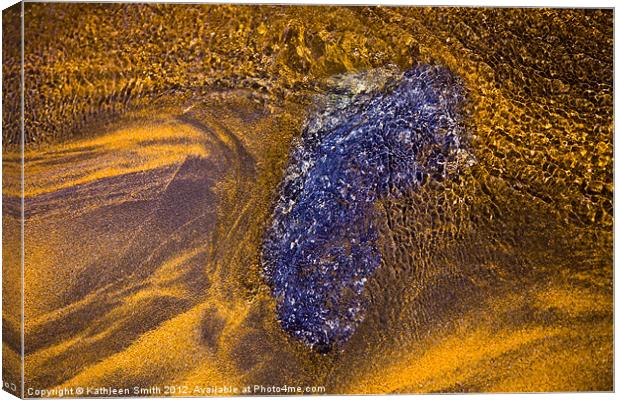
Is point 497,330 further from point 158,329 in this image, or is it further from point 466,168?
point 158,329

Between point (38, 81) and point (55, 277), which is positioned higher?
point (38, 81)

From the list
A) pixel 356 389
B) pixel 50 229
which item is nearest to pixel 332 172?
pixel 356 389

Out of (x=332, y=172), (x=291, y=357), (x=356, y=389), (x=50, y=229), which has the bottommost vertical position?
(x=356, y=389)
